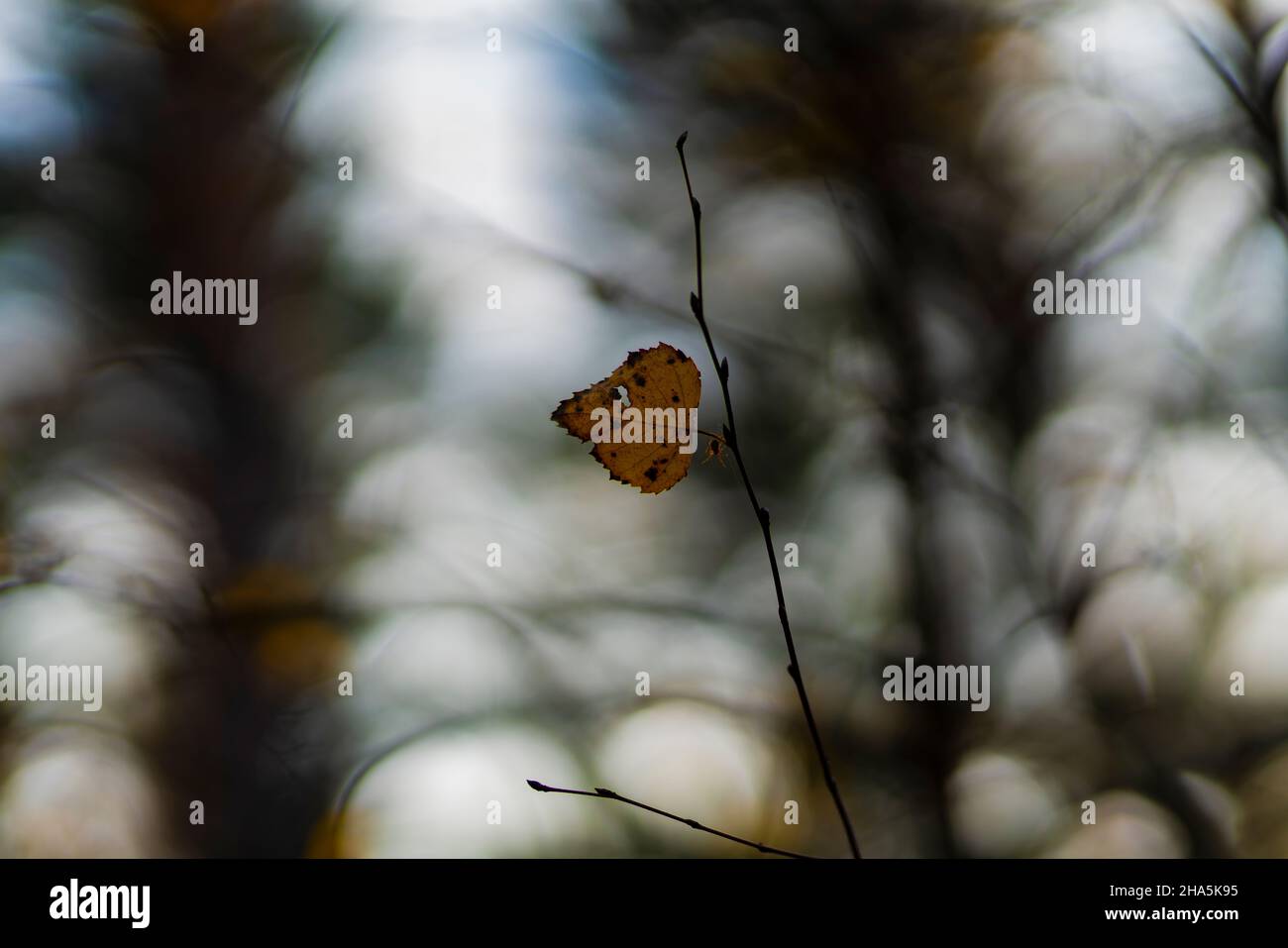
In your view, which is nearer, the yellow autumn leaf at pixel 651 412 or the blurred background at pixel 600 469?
the yellow autumn leaf at pixel 651 412

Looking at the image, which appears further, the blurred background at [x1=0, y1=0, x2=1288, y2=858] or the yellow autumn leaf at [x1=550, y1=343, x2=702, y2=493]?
the blurred background at [x1=0, y1=0, x2=1288, y2=858]

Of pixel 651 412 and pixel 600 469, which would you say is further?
pixel 600 469
